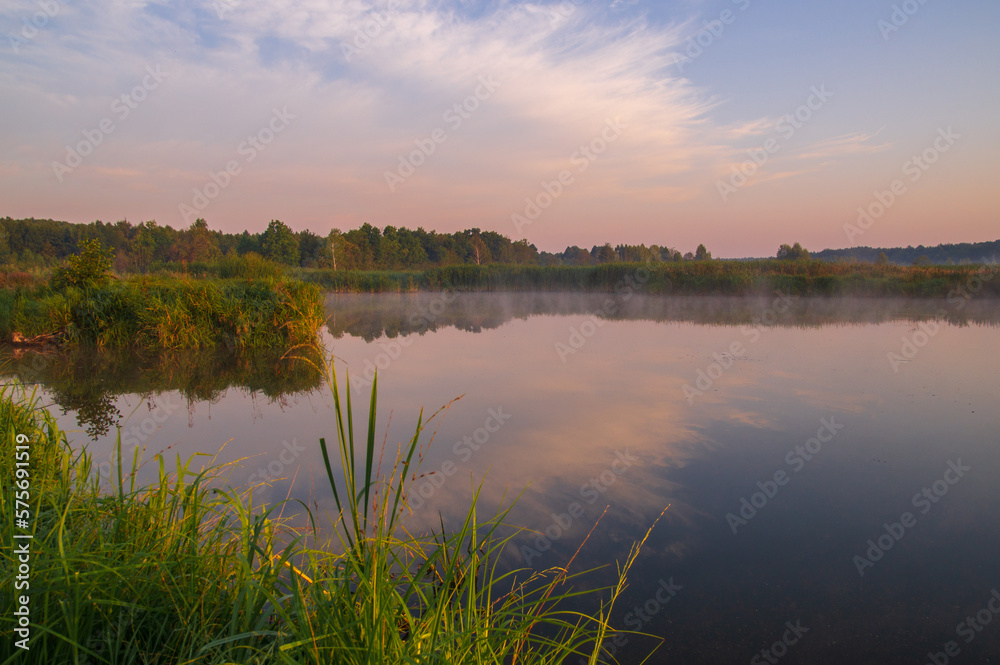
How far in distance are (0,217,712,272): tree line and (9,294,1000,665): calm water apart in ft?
76.6

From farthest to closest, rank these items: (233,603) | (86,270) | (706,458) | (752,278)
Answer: (752,278), (86,270), (706,458), (233,603)

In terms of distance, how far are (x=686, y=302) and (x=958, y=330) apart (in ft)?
32.2

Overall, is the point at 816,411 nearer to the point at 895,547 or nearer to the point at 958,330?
the point at 895,547

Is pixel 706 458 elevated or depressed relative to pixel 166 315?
depressed

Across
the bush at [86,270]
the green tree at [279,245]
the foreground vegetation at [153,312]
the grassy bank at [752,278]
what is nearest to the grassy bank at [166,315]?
the foreground vegetation at [153,312]

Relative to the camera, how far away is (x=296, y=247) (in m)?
53.7

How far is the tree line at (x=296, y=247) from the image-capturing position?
41188 mm

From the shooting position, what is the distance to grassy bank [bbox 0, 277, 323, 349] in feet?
32.6

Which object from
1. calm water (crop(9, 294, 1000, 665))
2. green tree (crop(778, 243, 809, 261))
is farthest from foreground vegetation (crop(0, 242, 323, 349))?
green tree (crop(778, 243, 809, 261))

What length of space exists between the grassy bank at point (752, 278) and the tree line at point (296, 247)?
210 inches

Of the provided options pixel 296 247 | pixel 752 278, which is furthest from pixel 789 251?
pixel 296 247

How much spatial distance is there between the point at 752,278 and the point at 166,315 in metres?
21.8

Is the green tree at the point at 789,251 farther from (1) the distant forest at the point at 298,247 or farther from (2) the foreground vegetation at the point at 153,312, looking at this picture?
(2) the foreground vegetation at the point at 153,312

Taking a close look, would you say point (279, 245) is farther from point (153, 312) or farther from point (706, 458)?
point (706, 458)
